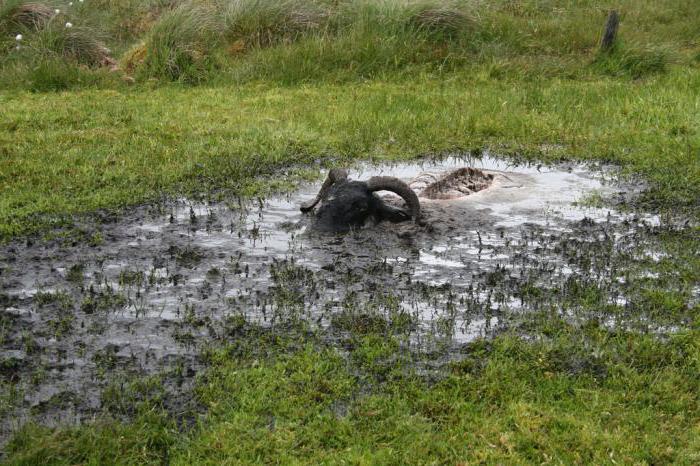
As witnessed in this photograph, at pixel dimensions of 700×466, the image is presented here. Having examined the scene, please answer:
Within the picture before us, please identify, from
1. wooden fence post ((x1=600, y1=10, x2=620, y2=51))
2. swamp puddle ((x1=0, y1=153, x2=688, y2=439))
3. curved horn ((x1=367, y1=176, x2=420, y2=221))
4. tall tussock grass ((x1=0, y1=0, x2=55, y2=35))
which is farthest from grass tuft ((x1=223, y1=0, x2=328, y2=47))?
curved horn ((x1=367, y1=176, x2=420, y2=221))

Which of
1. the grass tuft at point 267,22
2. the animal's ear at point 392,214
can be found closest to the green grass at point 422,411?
the animal's ear at point 392,214

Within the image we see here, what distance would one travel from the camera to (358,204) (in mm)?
8844

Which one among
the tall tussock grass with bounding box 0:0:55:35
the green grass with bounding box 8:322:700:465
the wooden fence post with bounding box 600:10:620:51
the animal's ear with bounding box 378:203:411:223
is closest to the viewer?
the green grass with bounding box 8:322:700:465

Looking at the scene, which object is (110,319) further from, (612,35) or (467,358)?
(612,35)

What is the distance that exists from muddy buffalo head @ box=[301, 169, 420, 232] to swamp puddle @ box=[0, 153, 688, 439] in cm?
14

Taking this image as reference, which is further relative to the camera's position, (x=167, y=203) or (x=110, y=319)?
(x=167, y=203)

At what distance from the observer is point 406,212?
9.16 metres

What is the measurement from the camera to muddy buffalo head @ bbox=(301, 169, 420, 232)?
8.79 metres

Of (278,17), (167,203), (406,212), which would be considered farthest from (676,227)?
(278,17)

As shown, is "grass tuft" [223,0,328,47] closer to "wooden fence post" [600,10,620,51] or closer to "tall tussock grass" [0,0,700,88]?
"tall tussock grass" [0,0,700,88]

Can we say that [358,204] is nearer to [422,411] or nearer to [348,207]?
[348,207]

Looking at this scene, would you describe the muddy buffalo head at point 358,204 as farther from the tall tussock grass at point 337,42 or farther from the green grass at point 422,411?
the tall tussock grass at point 337,42

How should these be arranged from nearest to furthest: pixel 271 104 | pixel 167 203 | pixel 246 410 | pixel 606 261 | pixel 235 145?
pixel 246 410
pixel 606 261
pixel 167 203
pixel 235 145
pixel 271 104

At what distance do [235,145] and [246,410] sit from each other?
21.9 feet
